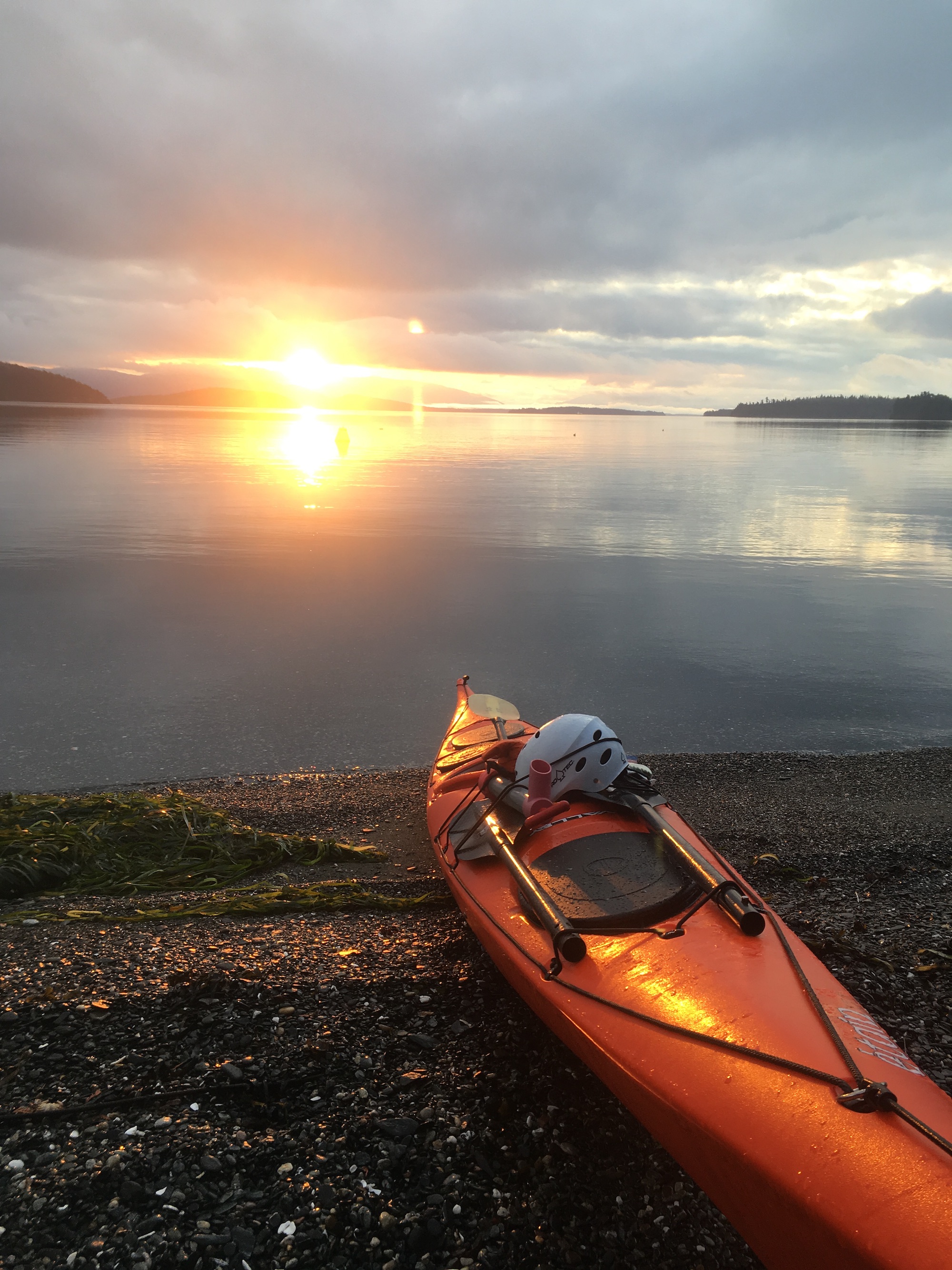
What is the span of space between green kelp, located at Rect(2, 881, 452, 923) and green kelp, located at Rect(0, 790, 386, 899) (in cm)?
42

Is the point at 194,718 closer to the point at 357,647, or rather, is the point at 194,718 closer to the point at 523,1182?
the point at 357,647

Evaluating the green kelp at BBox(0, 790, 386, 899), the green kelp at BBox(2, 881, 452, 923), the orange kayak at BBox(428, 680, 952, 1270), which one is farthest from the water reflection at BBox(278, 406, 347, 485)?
the orange kayak at BBox(428, 680, 952, 1270)

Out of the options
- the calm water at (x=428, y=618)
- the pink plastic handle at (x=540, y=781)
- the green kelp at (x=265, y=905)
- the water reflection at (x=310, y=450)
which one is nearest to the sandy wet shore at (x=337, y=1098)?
the green kelp at (x=265, y=905)

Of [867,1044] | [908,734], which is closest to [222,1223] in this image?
[867,1044]

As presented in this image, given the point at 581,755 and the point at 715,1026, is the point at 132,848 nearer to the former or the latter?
the point at 581,755

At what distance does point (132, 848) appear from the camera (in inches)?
206

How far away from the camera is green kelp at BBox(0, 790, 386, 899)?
476 cm

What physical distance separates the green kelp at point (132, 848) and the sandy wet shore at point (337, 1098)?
592 mm

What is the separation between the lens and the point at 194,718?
805 centimetres

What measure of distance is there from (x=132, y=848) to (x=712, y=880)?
3864 millimetres

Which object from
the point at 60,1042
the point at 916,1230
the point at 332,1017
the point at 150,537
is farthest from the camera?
the point at 150,537

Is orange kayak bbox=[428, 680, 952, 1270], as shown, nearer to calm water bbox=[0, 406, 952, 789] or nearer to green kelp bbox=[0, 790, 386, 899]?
green kelp bbox=[0, 790, 386, 899]

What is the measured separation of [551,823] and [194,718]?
16.9 ft

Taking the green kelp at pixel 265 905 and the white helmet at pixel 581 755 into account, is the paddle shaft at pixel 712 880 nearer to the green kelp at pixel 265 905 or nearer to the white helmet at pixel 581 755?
the white helmet at pixel 581 755
